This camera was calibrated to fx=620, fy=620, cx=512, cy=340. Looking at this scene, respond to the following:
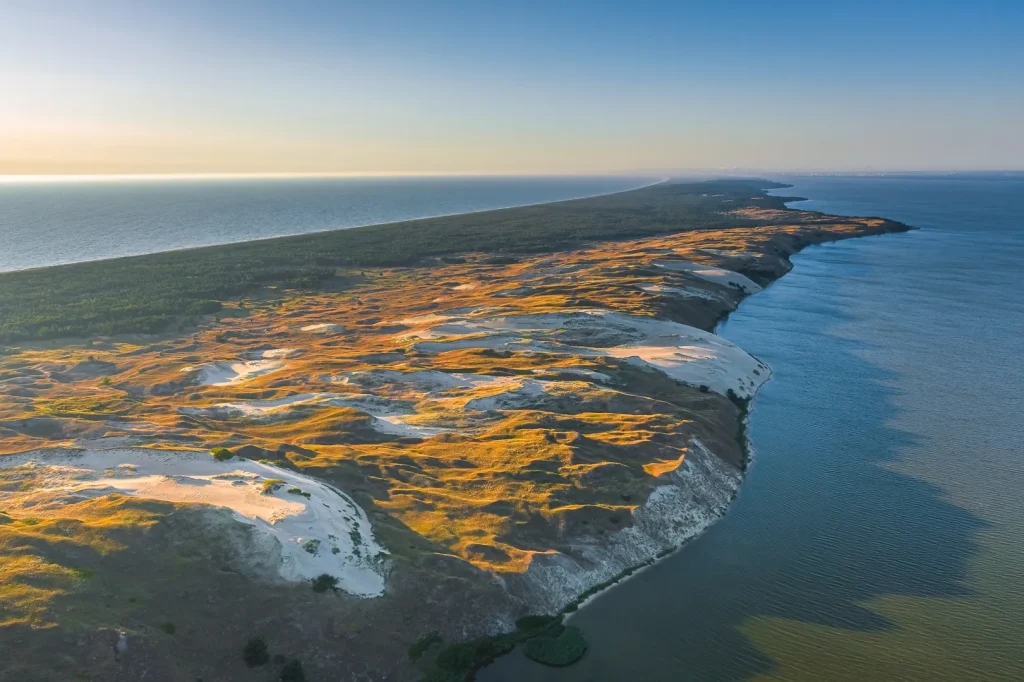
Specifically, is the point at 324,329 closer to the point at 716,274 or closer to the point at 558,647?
the point at 558,647

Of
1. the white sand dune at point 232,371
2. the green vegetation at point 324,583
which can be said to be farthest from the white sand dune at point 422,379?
the green vegetation at point 324,583

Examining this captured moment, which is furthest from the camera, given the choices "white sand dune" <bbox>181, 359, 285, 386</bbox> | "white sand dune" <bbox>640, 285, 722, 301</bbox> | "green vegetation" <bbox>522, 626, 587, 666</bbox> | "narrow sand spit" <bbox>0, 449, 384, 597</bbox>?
"white sand dune" <bbox>640, 285, 722, 301</bbox>

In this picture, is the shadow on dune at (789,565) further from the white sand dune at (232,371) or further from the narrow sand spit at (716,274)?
the narrow sand spit at (716,274)

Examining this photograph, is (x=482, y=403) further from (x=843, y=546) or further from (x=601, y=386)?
(x=843, y=546)

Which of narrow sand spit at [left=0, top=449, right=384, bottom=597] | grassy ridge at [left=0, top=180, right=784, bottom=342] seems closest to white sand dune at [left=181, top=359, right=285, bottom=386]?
narrow sand spit at [left=0, top=449, right=384, bottom=597]

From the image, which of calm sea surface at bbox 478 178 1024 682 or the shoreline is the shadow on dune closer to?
calm sea surface at bbox 478 178 1024 682

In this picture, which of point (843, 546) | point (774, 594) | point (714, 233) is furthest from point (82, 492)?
point (714, 233)
